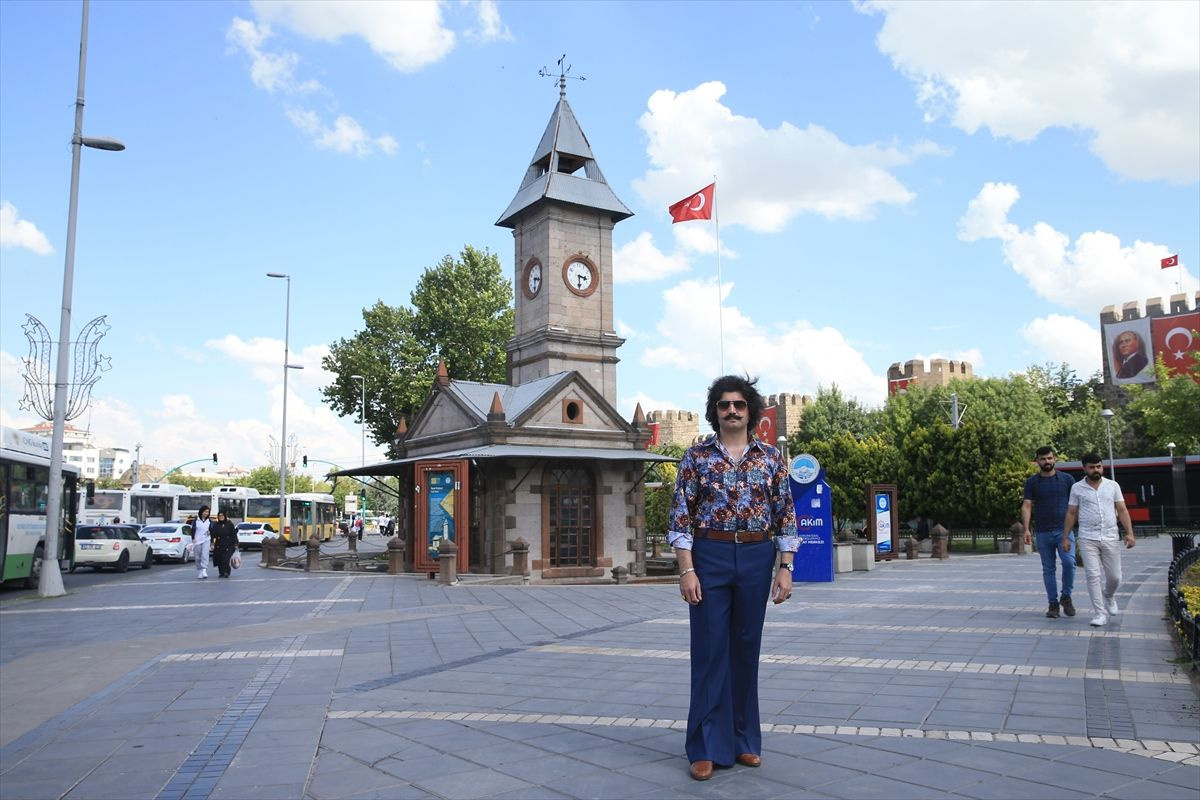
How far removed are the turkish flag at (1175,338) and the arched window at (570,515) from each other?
5009 centimetres

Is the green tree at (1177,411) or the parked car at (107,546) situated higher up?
the green tree at (1177,411)

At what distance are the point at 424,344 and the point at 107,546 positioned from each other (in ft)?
75.0

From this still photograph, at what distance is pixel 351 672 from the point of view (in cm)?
848

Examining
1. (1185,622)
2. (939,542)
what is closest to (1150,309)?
(939,542)

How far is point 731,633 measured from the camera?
5.09m

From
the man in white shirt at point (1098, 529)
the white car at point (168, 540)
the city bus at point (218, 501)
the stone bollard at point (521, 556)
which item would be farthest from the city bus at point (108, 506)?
the man in white shirt at point (1098, 529)

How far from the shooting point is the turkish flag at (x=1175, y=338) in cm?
5962

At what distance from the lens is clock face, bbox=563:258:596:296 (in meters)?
29.0

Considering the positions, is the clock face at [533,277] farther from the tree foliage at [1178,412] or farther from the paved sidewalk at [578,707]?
the tree foliage at [1178,412]

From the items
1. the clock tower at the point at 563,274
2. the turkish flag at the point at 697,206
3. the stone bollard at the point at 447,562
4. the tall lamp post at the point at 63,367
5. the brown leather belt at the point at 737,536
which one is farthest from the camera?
the clock tower at the point at 563,274

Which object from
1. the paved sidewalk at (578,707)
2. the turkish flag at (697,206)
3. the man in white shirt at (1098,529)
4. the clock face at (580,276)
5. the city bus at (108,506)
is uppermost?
the turkish flag at (697,206)

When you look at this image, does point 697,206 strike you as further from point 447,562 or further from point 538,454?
point 447,562

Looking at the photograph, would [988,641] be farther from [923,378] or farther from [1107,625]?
[923,378]

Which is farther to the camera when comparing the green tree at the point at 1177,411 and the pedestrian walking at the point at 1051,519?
the green tree at the point at 1177,411
